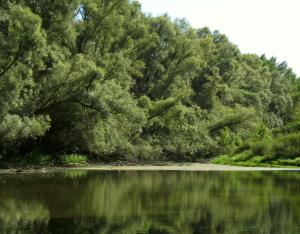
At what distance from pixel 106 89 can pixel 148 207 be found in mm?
23745

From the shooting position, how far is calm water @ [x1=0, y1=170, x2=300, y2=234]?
1195 centimetres

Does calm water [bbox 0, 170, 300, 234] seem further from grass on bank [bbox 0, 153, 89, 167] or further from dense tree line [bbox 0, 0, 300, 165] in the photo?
grass on bank [bbox 0, 153, 89, 167]

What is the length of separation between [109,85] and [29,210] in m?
27.1

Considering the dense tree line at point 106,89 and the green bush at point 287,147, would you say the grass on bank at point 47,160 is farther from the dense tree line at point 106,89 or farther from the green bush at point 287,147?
the green bush at point 287,147

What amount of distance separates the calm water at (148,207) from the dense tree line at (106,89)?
10183 mm

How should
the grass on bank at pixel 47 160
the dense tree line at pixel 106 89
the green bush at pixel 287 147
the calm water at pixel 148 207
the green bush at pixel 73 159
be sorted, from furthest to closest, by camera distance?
the green bush at pixel 73 159 < the green bush at pixel 287 147 < the grass on bank at pixel 47 160 < the dense tree line at pixel 106 89 < the calm water at pixel 148 207

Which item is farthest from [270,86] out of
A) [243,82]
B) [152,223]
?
[152,223]

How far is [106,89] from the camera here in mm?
38344

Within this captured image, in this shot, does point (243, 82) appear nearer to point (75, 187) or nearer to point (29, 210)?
point (75, 187)

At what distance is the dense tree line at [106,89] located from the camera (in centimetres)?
3112

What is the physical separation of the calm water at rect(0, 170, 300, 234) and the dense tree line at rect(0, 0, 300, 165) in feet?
33.4

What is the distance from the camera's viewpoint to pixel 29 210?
46.8 feet

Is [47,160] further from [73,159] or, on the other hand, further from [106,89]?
[106,89]

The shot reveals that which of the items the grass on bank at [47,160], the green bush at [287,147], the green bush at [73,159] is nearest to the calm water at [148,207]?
the grass on bank at [47,160]
